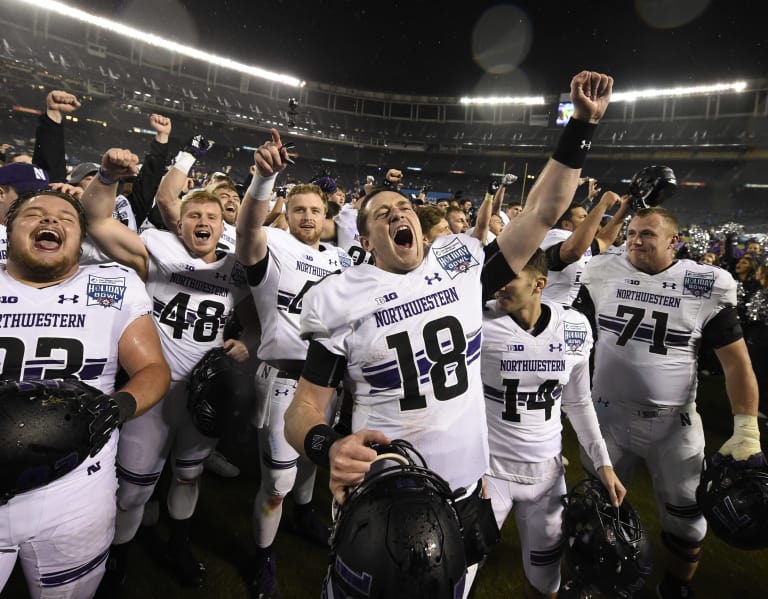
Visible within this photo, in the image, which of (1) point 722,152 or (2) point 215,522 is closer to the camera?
(2) point 215,522

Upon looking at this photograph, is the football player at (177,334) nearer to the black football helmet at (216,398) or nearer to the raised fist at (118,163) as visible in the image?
the raised fist at (118,163)

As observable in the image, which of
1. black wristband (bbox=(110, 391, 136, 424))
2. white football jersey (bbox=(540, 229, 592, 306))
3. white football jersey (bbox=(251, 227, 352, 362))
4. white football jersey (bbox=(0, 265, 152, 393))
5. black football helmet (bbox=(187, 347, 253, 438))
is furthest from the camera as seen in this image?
white football jersey (bbox=(540, 229, 592, 306))

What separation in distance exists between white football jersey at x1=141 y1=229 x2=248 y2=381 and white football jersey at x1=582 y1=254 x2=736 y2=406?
2.97m

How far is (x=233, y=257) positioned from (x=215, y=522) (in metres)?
2.16

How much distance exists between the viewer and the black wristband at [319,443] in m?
1.45

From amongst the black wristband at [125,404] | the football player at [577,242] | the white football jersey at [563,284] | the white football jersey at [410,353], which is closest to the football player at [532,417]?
the white football jersey at [410,353]

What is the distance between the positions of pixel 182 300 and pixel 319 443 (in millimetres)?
1943

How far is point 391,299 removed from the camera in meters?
1.85

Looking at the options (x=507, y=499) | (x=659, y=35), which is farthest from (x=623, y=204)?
(x=659, y=35)

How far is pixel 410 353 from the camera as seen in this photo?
181 cm

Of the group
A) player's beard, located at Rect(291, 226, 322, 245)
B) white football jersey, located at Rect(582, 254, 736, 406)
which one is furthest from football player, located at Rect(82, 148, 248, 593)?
white football jersey, located at Rect(582, 254, 736, 406)

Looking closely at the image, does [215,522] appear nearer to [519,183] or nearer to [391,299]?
[391,299]

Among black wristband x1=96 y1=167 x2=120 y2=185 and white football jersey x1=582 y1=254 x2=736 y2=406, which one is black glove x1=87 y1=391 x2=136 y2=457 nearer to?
black wristband x1=96 y1=167 x2=120 y2=185

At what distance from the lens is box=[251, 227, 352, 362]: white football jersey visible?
2918 mm
